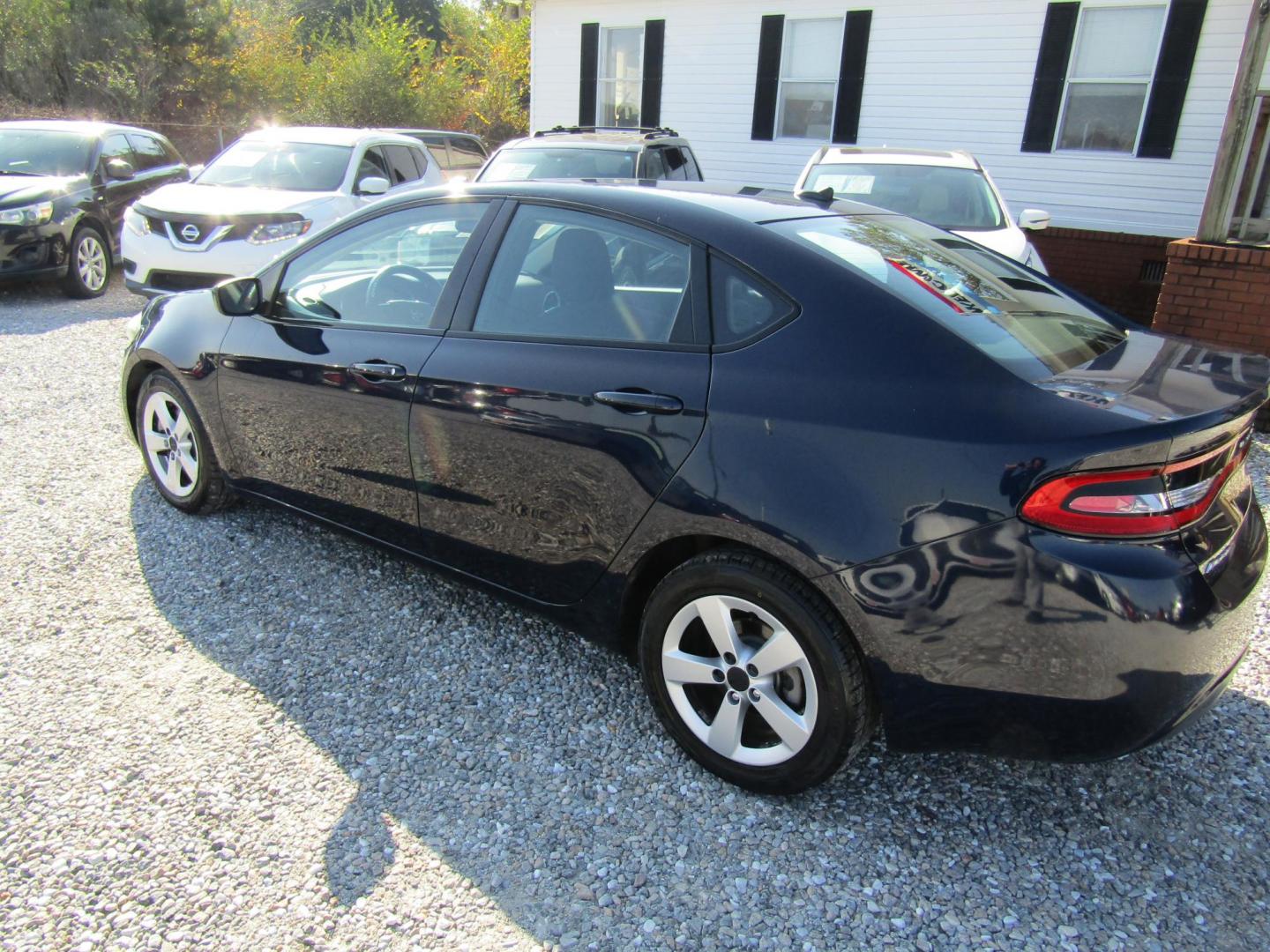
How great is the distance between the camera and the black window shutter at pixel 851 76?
11.4m

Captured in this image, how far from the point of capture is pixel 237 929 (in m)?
2.07

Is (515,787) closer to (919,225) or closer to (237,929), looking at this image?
(237,929)

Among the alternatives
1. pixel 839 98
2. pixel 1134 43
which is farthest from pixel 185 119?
pixel 1134 43

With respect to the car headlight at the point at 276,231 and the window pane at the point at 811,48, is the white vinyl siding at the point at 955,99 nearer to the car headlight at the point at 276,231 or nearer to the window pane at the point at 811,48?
the window pane at the point at 811,48

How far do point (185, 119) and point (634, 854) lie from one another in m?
24.1

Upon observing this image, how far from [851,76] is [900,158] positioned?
172 inches

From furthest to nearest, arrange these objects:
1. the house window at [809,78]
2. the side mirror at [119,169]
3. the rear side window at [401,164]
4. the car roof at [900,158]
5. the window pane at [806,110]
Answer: the window pane at [806,110], the house window at [809,78], the side mirror at [119,169], the rear side window at [401,164], the car roof at [900,158]

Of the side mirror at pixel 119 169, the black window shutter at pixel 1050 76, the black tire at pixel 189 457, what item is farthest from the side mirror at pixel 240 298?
the black window shutter at pixel 1050 76

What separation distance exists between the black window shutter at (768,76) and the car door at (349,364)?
1017cm

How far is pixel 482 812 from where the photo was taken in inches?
96.2

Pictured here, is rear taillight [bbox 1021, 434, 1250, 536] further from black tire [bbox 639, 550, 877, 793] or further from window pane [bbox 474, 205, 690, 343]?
window pane [bbox 474, 205, 690, 343]

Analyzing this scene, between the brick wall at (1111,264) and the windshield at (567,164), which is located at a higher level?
the windshield at (567,164)

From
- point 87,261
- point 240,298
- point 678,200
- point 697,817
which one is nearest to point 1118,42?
point 678,200

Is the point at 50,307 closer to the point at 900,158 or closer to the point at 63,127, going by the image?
the point at 63,127
